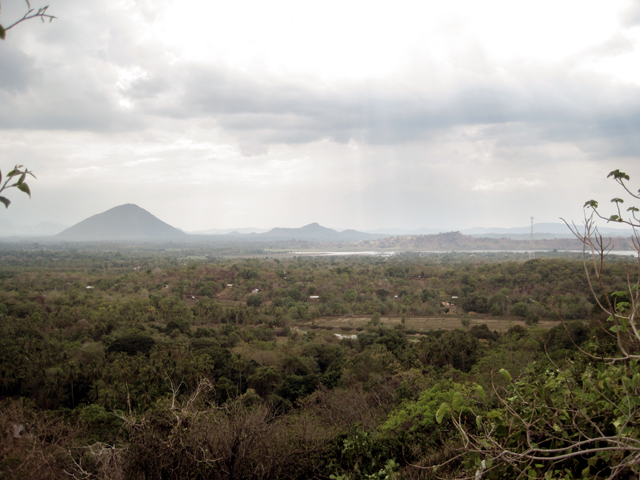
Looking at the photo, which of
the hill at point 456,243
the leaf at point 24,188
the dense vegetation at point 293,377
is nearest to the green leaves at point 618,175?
the dense vegetation at point 293,377

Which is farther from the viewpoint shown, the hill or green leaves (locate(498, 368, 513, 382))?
the hill

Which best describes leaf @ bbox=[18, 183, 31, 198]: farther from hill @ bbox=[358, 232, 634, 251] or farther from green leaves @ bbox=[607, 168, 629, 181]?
hill @ bbox=[358, 232, 634, 251]

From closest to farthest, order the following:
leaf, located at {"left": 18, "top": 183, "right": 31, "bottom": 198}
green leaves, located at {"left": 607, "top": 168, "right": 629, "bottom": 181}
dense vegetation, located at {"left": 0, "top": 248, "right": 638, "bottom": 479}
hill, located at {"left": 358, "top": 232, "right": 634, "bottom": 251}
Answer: leaf, located at {"left": 18, "top": 183, "right": 31, "bottom": 198} → green leaves, located at {"left": 607, "top": 168, "right": 629, "bottom": 181} → dense vegetation, located at {"left": 0, "top": 248, "right": 638, "bottom": 479} → hill, located at {"left": 358, "top": 232, "right": 634, "bottom": 251}

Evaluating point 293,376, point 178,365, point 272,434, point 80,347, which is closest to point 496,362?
point 293,376

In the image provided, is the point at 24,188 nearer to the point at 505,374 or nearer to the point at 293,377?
the point at 505,374

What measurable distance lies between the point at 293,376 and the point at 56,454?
11473 millimetres

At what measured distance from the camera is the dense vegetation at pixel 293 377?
4078mm

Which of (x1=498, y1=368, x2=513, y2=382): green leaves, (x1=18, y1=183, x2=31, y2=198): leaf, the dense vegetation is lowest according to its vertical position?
the dense vegetation

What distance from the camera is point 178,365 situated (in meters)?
18.0

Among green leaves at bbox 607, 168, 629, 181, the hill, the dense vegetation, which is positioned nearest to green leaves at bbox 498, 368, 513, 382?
the dense vegetation

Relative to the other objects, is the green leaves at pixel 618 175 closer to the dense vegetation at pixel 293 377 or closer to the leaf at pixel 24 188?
the dense vegetation at pixel 293 377

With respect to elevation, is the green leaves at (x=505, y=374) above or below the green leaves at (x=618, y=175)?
below

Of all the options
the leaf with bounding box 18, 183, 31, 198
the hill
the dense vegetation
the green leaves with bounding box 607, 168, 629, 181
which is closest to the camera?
the leaf with bounding box 18, 183, 31, 198

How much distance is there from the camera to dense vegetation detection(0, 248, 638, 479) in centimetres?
408
